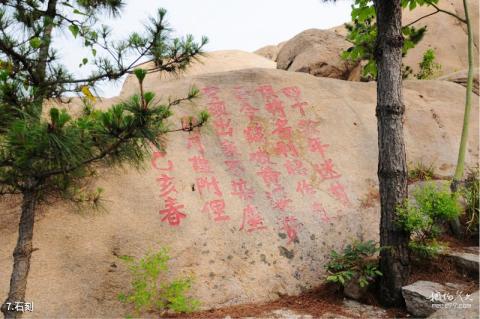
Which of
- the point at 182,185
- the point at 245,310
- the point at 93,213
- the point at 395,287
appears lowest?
the point at 245,310

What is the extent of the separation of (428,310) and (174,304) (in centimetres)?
223

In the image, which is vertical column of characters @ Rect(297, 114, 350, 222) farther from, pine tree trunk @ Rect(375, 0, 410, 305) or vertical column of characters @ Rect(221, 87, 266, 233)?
pine tree trunk @ Rect(375, 0, 410, 305)

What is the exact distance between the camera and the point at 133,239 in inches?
141

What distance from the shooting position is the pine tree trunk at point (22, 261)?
262cm

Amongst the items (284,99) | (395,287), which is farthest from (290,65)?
(395,287)

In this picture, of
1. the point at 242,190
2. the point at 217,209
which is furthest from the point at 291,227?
the point at 217,209

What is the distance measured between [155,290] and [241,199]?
148 centimetres

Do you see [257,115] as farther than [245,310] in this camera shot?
Yes

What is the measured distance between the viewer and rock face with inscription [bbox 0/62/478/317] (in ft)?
11.1

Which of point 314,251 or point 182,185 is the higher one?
point 182,185

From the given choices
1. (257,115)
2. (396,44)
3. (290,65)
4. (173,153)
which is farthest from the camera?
(290,65)

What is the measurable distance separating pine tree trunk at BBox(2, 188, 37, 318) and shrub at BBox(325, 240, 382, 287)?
2.59 meters

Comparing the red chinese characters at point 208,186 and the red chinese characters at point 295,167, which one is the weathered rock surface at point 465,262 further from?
the red chinese characters at point 208,186

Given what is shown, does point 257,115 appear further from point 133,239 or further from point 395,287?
point 395,287
